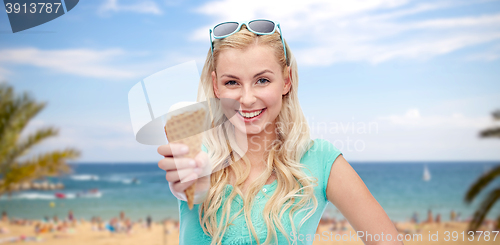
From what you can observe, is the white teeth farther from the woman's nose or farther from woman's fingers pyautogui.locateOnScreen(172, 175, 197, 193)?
woman's fingers pyautogui.locateOnScreen(172, 175, 197, 193)

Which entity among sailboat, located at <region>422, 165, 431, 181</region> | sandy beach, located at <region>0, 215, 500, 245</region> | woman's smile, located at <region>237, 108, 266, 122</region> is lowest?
sailboat, located at <region>422, 165, 431, 181</region>

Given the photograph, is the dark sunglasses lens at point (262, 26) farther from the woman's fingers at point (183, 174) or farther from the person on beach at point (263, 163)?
the woman's fingers at point (183, 174)

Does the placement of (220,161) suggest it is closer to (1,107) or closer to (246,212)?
(246,212)

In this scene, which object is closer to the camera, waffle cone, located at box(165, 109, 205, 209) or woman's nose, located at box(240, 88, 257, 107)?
waffle cone, located at box(165, 109, 205, 209)

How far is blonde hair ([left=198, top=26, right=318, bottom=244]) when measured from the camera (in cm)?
171

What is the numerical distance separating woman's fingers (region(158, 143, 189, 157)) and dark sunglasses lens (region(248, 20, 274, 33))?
2.62ft

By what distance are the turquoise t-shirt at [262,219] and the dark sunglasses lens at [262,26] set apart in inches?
26.7

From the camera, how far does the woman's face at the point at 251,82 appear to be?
1.68 metres

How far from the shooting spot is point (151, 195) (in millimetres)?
22328

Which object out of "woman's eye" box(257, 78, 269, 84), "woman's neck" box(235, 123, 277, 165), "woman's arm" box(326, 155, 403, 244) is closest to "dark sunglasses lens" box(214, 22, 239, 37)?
"woman's eye" box(257, 78, 269, 84)

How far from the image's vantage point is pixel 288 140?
1928mm

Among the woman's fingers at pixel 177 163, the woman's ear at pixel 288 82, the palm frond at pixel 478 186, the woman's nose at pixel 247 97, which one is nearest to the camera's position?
the woman's fingers at pixel 177 163

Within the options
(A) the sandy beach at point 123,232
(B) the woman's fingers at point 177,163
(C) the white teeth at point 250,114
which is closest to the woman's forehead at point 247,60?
(C) the white teeth at point 250,114

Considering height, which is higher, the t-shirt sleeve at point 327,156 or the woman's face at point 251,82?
the woman's face at point 251,82
